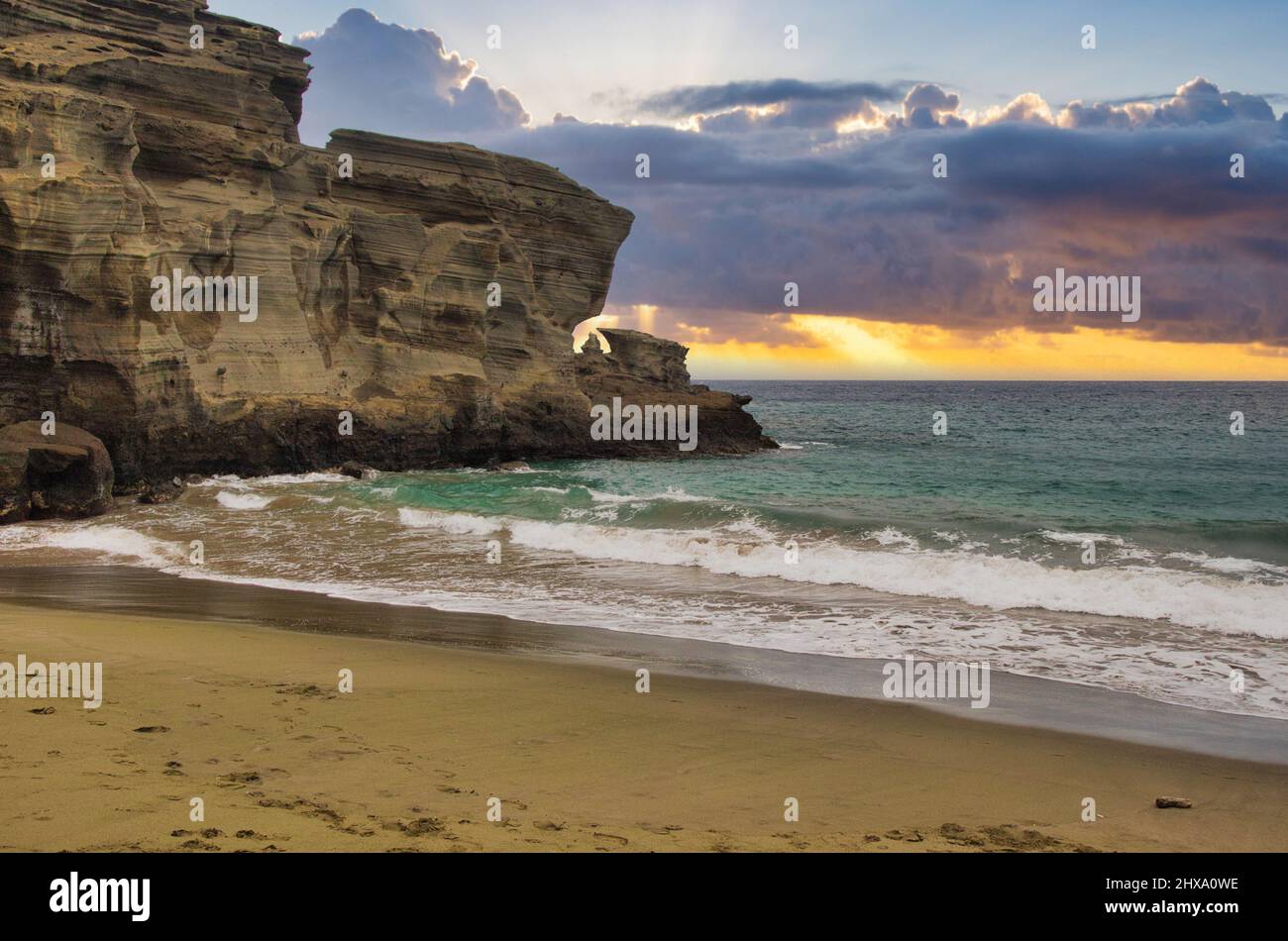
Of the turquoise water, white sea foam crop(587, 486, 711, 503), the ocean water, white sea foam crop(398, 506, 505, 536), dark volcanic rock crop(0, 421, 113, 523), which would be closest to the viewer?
the ocean water

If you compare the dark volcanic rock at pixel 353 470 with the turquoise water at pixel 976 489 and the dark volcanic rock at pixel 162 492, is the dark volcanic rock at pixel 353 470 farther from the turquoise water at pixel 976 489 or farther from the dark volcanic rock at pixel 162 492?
the dark volcanic rock at pixel 162 492

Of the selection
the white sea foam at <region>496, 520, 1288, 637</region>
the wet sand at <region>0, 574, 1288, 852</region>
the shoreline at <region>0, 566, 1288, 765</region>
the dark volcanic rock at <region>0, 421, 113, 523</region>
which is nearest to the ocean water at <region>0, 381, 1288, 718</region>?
the white sea foam at <region>496, 520, 1288, 637</region>

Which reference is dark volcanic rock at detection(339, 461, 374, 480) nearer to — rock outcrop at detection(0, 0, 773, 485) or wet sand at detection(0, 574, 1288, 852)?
rock outcrop at detection(0, 0, 773, 485)

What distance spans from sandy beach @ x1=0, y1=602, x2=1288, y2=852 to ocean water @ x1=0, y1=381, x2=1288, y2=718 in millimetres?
2847

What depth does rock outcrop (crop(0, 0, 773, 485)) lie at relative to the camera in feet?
76.3

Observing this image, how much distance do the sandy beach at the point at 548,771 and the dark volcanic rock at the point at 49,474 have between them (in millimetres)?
13105

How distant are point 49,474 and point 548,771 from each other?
63.3 ft

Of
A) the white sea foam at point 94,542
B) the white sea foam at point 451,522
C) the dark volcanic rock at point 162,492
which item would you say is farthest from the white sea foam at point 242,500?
the white sea foam at point 451,522

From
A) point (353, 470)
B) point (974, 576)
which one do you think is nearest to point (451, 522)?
point (353, 470)

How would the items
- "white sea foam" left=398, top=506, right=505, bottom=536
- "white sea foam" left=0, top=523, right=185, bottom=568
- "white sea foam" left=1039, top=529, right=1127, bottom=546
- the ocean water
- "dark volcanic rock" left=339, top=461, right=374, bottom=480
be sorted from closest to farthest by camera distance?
the ocean water → "white sea foam" left=0, top=523, right=185, bottom=568 → "white sea foam" left=1039, top=529, right=1127, bottom=546 → "white sea foam" left=398, top=506, right=505, bottom=536 → "dark volcanic rock" left=339, top=461, right=374, bottom=480

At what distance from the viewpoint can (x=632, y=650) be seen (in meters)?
10.9

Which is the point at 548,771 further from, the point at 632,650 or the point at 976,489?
the point at 976,489

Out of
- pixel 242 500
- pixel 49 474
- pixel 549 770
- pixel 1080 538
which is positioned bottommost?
pixel 549 770

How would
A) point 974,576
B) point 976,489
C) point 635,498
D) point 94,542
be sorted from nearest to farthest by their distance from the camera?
point 974,576
point 94,542
point 635,498
point 976,489
